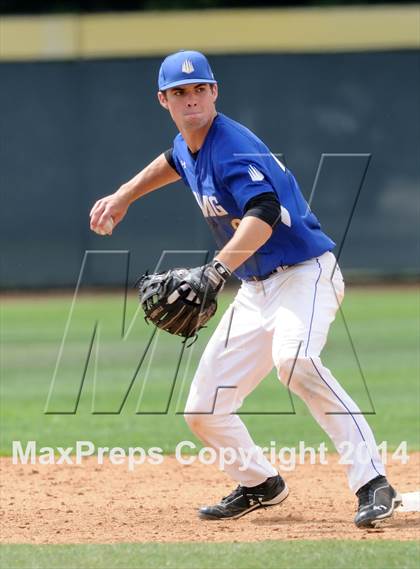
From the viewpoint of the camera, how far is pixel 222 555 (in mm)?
4168

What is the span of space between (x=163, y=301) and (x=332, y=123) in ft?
41.6

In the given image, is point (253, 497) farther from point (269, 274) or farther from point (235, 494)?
point (269, 274)

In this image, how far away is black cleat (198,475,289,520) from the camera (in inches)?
209

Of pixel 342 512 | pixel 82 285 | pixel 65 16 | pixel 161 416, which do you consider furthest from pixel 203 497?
pixel 65 16

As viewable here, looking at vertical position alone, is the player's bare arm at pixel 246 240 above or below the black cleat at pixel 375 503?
above

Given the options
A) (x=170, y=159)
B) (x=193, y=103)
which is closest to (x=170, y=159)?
(x=170, y=159)

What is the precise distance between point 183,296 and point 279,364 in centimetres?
50

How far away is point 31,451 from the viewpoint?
7.08 meters

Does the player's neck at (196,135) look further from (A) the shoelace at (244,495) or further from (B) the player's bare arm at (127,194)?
(A) the shoelace at (244,495)

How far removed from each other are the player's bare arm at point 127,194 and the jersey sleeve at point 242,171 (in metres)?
0.74

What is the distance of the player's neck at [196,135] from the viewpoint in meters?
4.93

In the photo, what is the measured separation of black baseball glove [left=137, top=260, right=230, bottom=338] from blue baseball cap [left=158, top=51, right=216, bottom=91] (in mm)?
799

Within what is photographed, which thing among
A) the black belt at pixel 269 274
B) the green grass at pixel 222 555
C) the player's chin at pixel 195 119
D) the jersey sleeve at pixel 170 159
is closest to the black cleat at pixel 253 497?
the green grass at pixel 222 555

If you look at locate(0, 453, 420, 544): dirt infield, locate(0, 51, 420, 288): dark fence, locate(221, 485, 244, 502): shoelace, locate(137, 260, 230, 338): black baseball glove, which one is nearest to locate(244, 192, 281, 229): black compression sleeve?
locate(137, 260, 230, 338): black baseball glove
